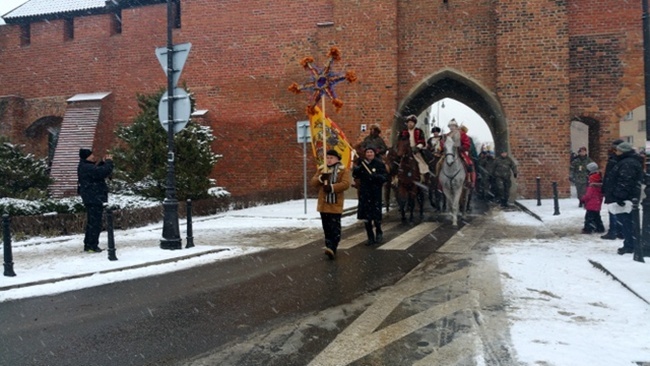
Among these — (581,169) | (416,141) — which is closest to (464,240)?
(416,141)

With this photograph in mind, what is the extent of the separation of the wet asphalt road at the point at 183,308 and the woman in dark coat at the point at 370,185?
1150 mm

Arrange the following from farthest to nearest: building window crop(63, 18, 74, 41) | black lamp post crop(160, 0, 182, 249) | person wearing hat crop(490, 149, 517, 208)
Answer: building window crop(63, 18, 74, 41)
person wearing hat crop(490, 149, 517, 208)
black lamp post crop(160, 0, 182, 249)

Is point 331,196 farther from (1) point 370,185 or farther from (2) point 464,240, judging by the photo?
(2) point 464,240

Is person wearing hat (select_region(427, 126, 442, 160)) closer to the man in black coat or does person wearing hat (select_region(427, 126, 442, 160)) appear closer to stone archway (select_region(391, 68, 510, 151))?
stone archway (select_region(391, 68, 510, 151))

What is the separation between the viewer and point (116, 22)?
78.3 ft

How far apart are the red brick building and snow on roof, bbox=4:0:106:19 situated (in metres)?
0.12

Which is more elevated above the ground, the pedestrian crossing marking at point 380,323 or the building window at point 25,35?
the building window at point 25,35

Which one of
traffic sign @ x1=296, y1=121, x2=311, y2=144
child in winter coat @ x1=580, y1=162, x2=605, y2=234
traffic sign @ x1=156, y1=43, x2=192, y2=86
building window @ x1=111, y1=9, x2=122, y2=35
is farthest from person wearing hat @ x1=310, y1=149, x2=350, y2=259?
building window @ x1=111, y1=9, x2=122, y2=35

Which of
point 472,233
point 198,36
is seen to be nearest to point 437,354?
point 472,233

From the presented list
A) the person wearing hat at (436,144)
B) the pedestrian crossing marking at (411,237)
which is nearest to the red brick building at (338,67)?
the person wearing hat at (436,144)

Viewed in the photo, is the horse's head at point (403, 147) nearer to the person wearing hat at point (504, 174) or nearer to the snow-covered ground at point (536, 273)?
the snow-covered ground at point (536, 273)

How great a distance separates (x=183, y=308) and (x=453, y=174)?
8287 millimetres

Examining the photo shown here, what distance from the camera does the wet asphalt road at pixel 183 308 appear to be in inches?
173

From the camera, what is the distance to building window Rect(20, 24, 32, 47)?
24.9 metres
